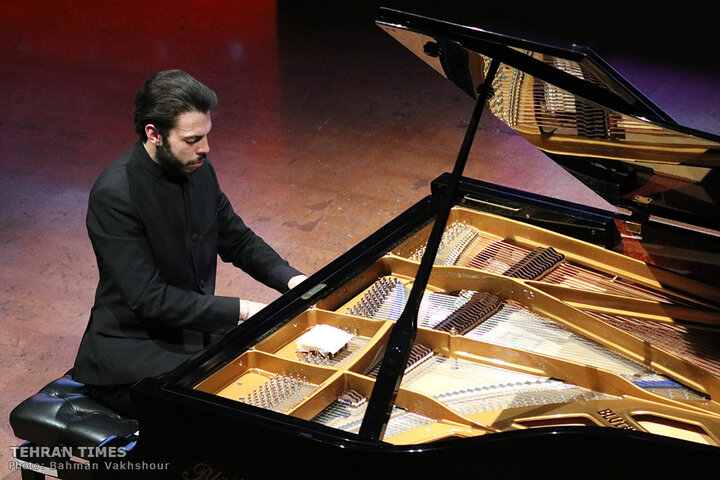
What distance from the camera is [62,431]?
8.95 feet

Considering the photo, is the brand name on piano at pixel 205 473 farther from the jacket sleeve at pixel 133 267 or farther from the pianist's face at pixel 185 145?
the pianist's face at pixel 185 145

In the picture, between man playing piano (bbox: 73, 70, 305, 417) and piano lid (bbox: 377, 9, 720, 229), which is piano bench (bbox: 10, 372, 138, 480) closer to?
man playing piano (bbox: 73, 70, 305, 417)

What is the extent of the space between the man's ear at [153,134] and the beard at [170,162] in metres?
0.01

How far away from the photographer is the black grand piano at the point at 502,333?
2164 millimetres

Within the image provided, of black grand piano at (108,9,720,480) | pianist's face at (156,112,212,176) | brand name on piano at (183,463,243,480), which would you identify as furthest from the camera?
pianist's face at (156,112,212,176)

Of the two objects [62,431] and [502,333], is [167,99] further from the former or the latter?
[502,333]

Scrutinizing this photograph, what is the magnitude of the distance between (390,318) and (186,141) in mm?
867

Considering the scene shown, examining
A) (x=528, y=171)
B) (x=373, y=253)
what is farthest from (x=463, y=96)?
(x=373, y=253)

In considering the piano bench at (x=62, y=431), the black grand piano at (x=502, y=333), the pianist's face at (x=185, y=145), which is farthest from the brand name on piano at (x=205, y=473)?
the pianist's face at (x=185, y=145)

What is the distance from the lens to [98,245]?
2.86 meters

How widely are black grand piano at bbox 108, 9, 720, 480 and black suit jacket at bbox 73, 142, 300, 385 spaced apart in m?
0.39

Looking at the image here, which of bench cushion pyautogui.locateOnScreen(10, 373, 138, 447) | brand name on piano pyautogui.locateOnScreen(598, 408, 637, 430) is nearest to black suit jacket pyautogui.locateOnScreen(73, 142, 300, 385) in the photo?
bench cushion pyautogui.locateOnScreen(10, 373, 138, 447)

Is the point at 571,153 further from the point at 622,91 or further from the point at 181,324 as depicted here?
the point at 181,324

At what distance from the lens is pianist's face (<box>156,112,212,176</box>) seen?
2814mm
